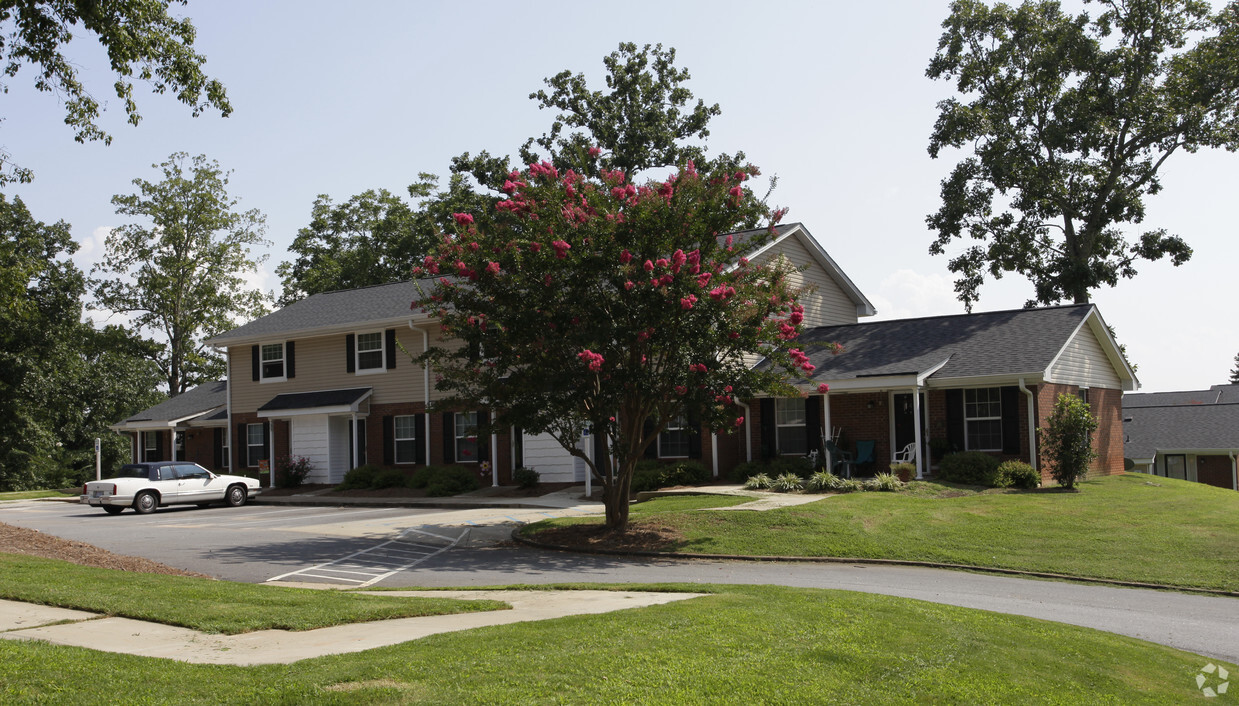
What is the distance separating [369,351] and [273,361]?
4.84 meters

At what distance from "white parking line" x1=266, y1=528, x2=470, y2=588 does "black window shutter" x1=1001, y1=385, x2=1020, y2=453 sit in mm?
13883

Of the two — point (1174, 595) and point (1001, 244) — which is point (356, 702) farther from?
point (1001, 244)

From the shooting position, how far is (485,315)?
17.0 metres

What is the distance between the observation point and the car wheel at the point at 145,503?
26.1 metres

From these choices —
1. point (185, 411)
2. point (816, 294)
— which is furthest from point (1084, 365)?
point (185, 411)

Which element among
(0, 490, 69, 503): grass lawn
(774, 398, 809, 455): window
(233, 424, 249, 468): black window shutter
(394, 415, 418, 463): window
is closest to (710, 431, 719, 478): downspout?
(774, 398, 809, 455): window

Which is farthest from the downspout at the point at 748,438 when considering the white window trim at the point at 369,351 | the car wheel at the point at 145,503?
the car wheel at the point at 145,503

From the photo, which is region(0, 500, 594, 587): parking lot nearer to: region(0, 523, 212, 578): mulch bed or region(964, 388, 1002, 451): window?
region(0, 523, 212, 578): mulch bed

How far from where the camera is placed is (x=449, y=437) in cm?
3031

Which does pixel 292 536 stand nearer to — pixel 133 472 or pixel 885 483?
pixel 133 472

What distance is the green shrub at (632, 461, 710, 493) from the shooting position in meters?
25.4

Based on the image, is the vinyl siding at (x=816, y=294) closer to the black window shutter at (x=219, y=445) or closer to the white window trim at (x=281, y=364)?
the white window trim at (x=281, y=364)

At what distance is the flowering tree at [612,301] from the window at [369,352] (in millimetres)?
15340

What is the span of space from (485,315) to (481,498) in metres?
10.9
